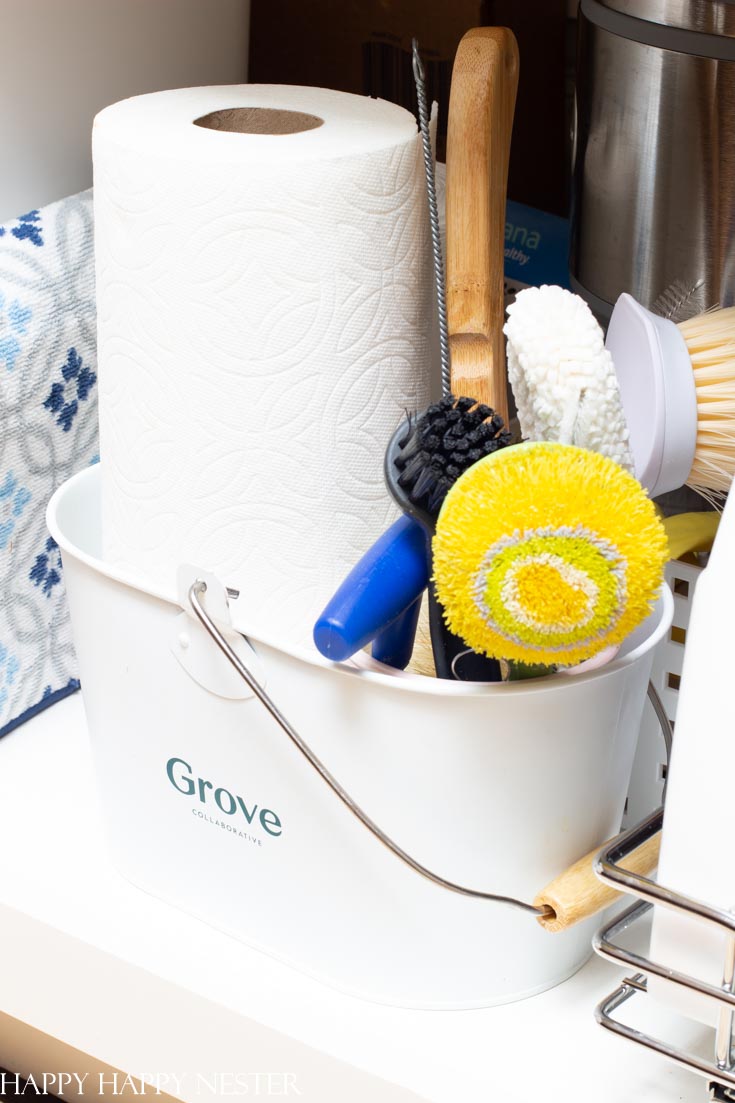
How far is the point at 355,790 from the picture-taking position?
38cm

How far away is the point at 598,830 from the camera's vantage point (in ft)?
1.30

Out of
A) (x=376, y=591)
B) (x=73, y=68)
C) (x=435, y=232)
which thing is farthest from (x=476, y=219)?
(x=73, y=68)

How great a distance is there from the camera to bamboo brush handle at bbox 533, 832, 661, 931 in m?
0.37

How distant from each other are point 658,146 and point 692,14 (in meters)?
0.04

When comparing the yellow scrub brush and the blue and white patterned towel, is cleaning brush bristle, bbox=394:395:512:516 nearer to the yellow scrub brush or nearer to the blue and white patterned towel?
the yellow scrub brush

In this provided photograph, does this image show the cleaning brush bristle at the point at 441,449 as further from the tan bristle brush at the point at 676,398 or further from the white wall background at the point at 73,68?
the white wall background at the point at 73,68

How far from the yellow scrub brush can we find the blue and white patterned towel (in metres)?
0.26

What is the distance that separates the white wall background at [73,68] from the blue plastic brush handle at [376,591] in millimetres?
292

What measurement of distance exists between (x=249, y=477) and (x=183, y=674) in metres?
0.07

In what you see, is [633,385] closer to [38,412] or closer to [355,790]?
[355,790]

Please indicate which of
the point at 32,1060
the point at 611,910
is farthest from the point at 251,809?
the point at 32,1060

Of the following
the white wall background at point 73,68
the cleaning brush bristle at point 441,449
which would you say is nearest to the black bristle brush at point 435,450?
the cleaning brush bristle at point 441,449

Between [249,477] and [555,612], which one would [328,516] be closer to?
[249,477]

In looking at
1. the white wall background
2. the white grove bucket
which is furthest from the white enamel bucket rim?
the white wall background
